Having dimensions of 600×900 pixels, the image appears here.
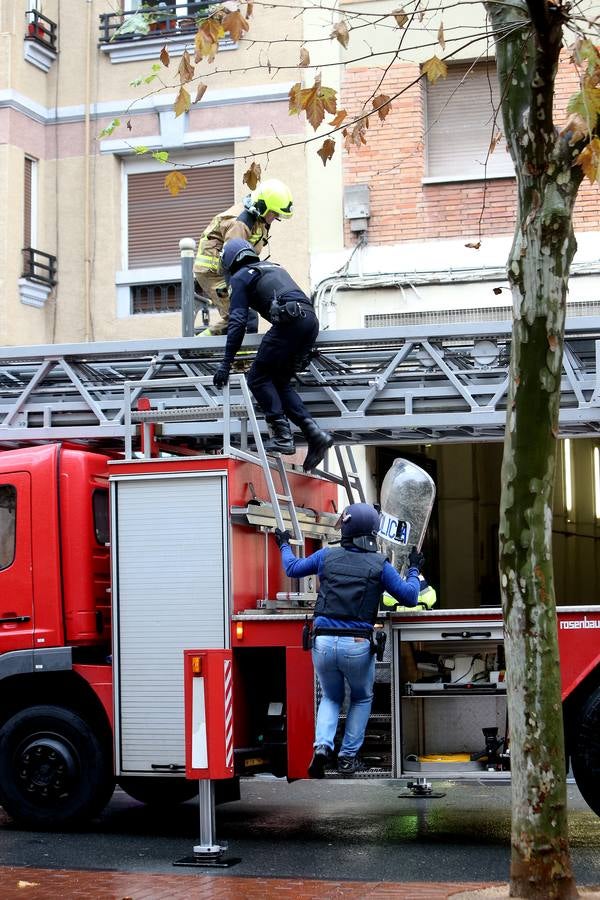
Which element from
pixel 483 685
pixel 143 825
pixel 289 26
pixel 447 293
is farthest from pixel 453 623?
pixel 289 26

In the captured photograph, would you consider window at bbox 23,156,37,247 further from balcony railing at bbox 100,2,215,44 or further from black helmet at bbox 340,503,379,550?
black helmet at bbox 340,503,379,550

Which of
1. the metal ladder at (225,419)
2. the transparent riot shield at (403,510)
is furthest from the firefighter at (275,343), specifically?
the transparent riot shield at (403,510)

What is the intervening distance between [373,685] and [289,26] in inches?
389

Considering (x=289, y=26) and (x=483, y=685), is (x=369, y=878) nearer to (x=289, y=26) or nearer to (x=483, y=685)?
(x=483, y=685)

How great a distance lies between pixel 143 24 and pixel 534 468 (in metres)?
11.4

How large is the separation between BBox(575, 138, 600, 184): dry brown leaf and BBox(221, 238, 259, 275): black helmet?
361 centimetres

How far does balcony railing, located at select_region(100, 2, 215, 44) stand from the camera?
16.0 m

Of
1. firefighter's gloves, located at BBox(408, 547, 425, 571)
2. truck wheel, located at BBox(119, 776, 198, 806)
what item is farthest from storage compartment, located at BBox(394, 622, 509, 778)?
truck wheel, located at BBox(119, 776, 198, 806)

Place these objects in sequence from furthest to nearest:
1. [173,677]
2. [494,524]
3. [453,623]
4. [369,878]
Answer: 1. [494,524]
2. [173,677]
3. [453,623]
4. [369,878]

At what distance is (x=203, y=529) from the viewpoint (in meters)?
8.59

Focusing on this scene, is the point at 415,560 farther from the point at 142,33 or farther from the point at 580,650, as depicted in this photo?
the point at 142,33

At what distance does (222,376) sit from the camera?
8.73 metres

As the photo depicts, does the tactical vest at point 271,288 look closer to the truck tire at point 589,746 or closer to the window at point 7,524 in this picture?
the window at point 7,524

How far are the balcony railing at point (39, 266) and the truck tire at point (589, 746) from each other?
10.2 m
